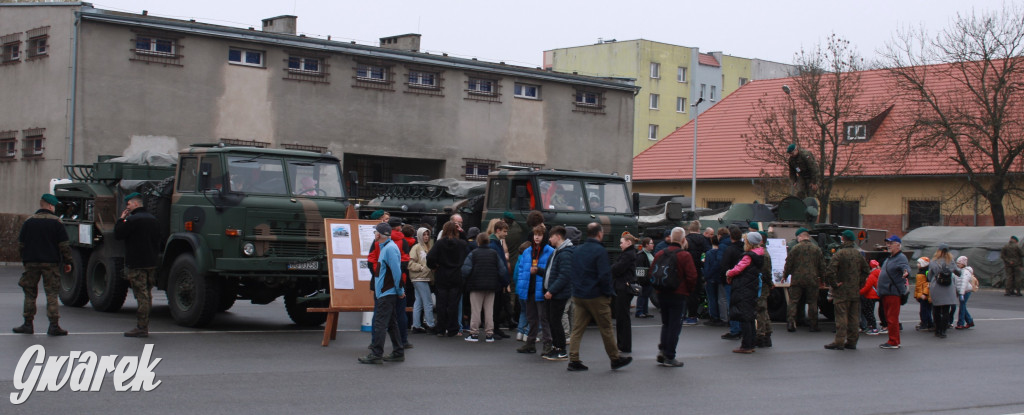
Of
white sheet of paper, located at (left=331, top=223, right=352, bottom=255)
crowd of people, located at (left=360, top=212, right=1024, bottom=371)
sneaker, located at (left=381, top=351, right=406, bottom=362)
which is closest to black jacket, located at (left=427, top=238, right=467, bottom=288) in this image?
crowd of people, located at (left=360, top=212, right=1024, bottom=371)

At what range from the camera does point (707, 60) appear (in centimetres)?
7931

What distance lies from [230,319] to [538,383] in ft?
24.8

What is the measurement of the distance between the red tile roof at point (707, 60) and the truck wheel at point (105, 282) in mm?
64940

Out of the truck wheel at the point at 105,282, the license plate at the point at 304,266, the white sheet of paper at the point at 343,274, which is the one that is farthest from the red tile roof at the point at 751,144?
the white sheet of paper at the point at 343,274

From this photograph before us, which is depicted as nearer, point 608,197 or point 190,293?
point 190,293

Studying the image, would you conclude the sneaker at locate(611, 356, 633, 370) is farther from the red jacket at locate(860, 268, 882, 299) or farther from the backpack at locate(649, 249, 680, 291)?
the red jacket at locate(860, 268, 882, 299)

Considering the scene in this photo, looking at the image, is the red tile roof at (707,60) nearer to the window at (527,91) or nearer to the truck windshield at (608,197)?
the window at (527,91)

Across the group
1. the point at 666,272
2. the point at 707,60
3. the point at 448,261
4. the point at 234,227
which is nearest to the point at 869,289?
the point at 666,272

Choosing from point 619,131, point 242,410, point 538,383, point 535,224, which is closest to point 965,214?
point 619,131

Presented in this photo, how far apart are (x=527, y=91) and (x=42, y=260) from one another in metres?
29.2

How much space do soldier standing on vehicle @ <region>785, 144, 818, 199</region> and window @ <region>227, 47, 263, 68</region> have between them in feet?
63.6

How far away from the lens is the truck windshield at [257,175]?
15.3 m

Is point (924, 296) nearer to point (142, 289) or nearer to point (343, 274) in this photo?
point (343, 274)

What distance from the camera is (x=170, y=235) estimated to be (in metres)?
15.6
